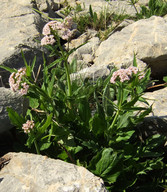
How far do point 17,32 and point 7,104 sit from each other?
1.82 meters

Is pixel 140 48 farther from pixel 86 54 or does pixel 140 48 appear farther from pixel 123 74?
pixel 123 74

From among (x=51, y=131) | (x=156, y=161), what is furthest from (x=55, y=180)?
(x=156, y=161)

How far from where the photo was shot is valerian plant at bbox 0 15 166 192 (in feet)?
8.34

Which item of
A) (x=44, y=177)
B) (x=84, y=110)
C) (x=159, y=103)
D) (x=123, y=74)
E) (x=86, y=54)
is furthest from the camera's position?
(x=86, y=54)

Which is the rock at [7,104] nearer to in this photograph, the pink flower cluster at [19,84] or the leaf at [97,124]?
the pink flower cluster at [19,84]

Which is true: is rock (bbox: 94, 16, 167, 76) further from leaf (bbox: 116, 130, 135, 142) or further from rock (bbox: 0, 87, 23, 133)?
rock (bbox: 0, 87, 23, 133)

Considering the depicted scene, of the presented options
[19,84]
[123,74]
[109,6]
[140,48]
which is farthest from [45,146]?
[109,6]

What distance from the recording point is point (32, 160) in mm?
2396

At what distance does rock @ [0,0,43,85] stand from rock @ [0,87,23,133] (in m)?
0.61

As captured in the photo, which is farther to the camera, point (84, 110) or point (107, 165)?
point (84, 110)

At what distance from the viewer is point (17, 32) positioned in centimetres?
439

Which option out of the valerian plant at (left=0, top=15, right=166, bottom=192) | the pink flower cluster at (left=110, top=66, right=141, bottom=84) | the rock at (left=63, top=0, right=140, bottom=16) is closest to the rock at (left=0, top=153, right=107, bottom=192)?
the valerian plant at (left=0, top=15, right=166, bottom=192)

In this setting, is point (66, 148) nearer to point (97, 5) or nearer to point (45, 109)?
point (45, 109)

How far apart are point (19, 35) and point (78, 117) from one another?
208cm
